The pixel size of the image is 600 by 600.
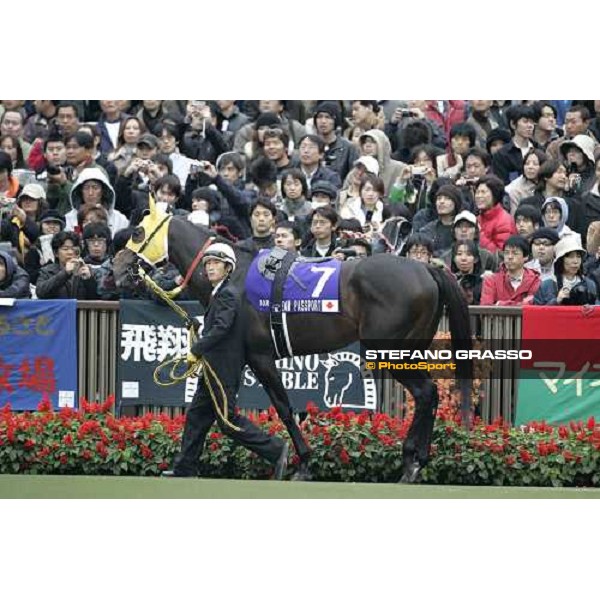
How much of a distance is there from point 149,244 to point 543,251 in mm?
4120

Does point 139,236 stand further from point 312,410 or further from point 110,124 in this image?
point 110,124

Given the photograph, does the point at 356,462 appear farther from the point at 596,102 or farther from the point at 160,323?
the point at 596,102

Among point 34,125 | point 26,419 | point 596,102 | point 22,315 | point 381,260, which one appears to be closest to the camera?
point 381,260

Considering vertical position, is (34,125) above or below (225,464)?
above

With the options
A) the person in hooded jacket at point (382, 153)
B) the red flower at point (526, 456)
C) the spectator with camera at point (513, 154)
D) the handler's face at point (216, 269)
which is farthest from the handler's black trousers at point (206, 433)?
the spectator with camera at point (513, 154)

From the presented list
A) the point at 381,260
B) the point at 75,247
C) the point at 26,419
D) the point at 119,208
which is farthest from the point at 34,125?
the point at 381,260

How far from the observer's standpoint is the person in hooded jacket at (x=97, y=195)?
18359mm

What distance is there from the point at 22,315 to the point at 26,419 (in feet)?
4.96

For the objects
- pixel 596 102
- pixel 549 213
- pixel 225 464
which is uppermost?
pixel 596 102

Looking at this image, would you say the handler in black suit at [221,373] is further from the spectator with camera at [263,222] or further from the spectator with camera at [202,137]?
the spectator with camera at [202,137]

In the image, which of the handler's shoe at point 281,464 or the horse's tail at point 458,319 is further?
the handler's shoe at point 281,464

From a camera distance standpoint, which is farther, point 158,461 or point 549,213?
point 549,213

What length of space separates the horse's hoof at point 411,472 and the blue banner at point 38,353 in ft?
12.4

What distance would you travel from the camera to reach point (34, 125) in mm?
20422
